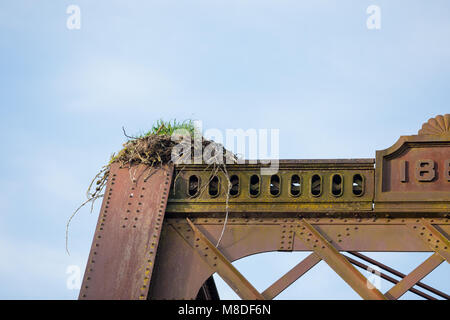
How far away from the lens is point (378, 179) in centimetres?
986

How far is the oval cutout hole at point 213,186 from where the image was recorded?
10.3 meters

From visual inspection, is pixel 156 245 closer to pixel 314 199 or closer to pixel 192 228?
pixel 192 228

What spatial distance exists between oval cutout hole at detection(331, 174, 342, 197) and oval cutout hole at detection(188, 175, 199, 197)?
164 centimetres

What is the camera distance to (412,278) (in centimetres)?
921

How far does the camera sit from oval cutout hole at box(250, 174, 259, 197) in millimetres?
10188

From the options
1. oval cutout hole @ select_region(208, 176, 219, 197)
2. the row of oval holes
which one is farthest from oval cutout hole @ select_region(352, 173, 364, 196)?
oval cutout hole @ select_region(208, 176, 219, 197)

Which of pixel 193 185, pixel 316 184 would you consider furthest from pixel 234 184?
pixel 316 184

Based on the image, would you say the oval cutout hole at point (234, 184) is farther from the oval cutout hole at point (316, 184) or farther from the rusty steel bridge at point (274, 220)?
the oval cutout hole at point (316, 184)

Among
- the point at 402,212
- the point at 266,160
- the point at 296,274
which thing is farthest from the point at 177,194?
the point at 402,212

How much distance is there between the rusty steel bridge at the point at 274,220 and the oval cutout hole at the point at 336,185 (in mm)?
12

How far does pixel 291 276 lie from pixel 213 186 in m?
1.57

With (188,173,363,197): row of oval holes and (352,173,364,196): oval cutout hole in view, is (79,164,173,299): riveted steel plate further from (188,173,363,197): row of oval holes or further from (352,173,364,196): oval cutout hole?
(352,173,364,196): oval cutout hole

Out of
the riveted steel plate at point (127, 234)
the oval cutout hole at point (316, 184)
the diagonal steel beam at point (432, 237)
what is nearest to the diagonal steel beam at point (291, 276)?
the oval cutout hole at point (316, 184)
